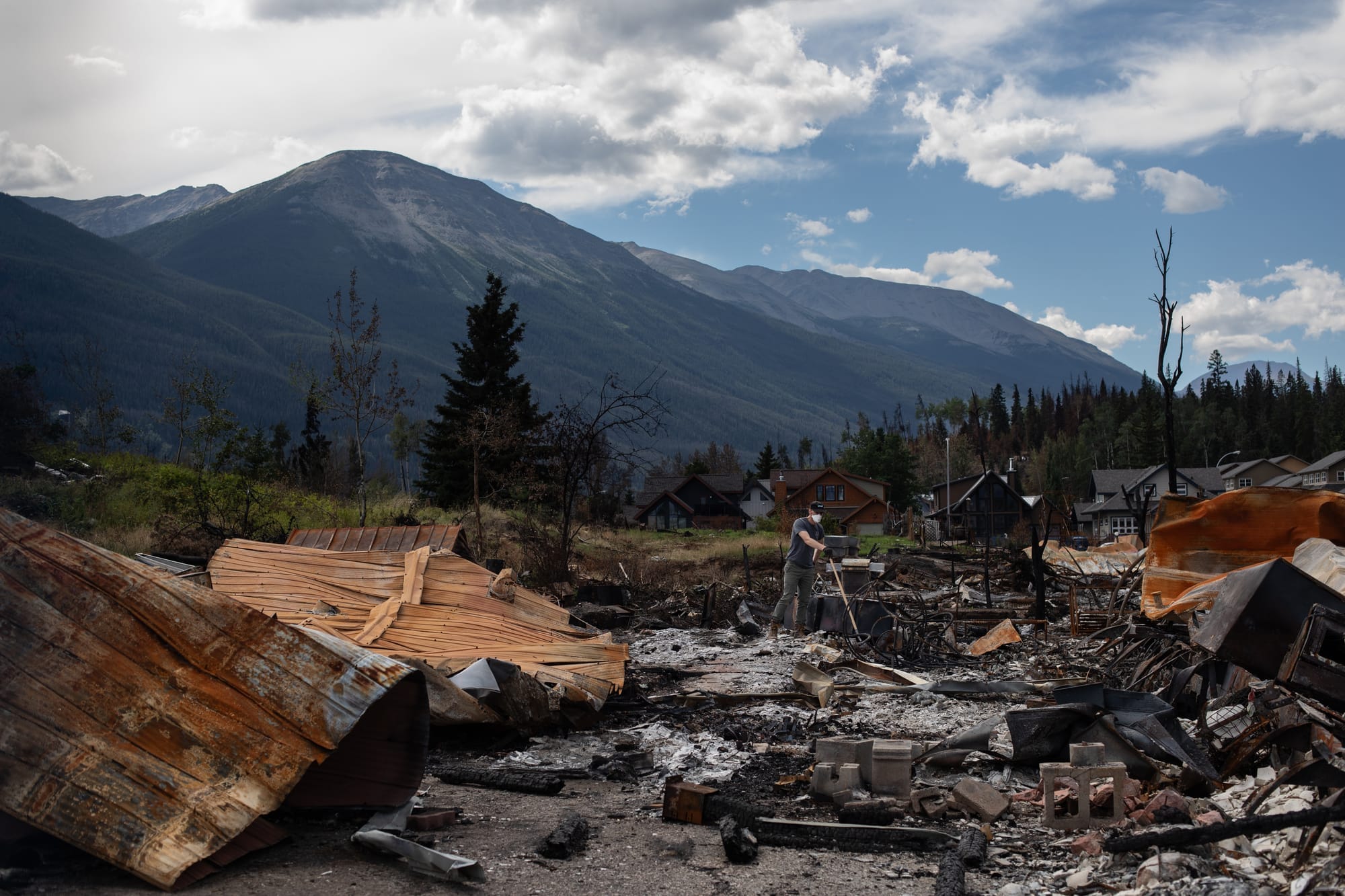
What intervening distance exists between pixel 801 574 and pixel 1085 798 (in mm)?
8335

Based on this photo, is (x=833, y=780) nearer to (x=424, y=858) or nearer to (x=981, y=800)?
(x=981, y=800)

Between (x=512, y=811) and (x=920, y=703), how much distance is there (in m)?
4.43

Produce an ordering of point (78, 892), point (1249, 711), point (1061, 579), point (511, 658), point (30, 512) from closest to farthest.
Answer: point (78, 892)
point (1249, 711)
point (511, 658)
point (30, 512)
point (1061, 579)

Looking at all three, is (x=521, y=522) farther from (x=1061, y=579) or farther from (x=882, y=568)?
(x=1061, y=579)

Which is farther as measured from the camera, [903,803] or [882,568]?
[882,568]

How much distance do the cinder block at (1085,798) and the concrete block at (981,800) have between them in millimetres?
244

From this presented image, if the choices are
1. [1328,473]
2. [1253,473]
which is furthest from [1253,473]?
[1328,473]

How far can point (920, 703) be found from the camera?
8820 millimetres

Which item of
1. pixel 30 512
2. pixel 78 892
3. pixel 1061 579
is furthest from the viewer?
pixel 1061 579

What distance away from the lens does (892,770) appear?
593 cm

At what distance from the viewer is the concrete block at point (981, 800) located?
5.47m

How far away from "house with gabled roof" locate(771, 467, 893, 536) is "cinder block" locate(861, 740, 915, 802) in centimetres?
6237

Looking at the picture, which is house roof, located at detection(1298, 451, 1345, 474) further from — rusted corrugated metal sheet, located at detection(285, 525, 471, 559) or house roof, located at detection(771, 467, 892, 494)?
rusted corrugated metal sheet, located at detection(285, 525, 471, 559)

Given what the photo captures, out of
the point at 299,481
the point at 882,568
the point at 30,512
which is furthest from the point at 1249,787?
the point at 299,481
